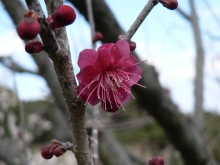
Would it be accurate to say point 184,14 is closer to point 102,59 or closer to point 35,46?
point 102,59

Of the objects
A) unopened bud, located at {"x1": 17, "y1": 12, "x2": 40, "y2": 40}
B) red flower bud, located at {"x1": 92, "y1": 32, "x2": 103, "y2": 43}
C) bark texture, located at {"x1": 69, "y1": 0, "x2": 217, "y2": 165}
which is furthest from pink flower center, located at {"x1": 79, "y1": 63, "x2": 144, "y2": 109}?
bark texture, located at {"x1": 69, "y1": 0, "x2": 217, "y2": 165}

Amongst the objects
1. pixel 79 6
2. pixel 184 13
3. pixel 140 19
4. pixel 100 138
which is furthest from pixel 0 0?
pixel 140 19

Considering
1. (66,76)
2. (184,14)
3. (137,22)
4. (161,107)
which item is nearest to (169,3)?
(137,22)

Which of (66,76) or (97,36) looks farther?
(97,36)

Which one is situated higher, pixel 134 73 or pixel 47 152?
pixel 134 73

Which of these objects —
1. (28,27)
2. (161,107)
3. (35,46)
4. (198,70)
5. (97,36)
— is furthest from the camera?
(198,70)

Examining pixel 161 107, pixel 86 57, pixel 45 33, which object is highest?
pixel 45 33
